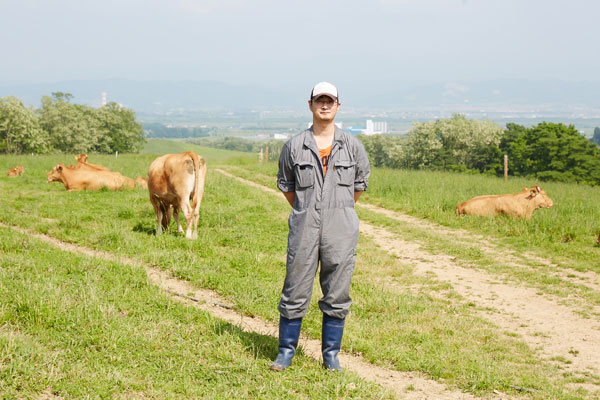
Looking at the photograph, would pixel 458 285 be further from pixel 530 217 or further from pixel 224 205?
pixel 224 205

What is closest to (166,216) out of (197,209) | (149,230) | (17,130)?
(149,230)

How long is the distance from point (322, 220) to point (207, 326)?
1.88m

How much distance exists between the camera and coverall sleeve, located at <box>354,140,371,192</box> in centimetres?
467

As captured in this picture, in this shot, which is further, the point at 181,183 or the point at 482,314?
the point at 181,183

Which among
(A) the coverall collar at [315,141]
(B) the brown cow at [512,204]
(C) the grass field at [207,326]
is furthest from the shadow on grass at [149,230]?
(B) the brown cow at [512,204]

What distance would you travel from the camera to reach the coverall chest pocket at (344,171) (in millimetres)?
4512

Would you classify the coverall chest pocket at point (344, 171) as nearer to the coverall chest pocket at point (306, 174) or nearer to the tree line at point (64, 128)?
the coverall chest pocket at point (306, 174)

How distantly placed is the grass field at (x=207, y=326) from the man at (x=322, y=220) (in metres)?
0.44

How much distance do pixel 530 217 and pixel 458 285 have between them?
618 cm

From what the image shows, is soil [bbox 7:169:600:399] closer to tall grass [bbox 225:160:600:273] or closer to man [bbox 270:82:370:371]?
man [bbox 270:82:370:371]

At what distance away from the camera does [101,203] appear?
48.8 ft

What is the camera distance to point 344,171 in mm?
4535

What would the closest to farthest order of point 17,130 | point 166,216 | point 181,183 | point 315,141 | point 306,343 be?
Result: point 315,141 < point 306,343 < point 181,183 < point 166,216 < point 17,130

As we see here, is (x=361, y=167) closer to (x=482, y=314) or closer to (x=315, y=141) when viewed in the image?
(x=315, y=141)
